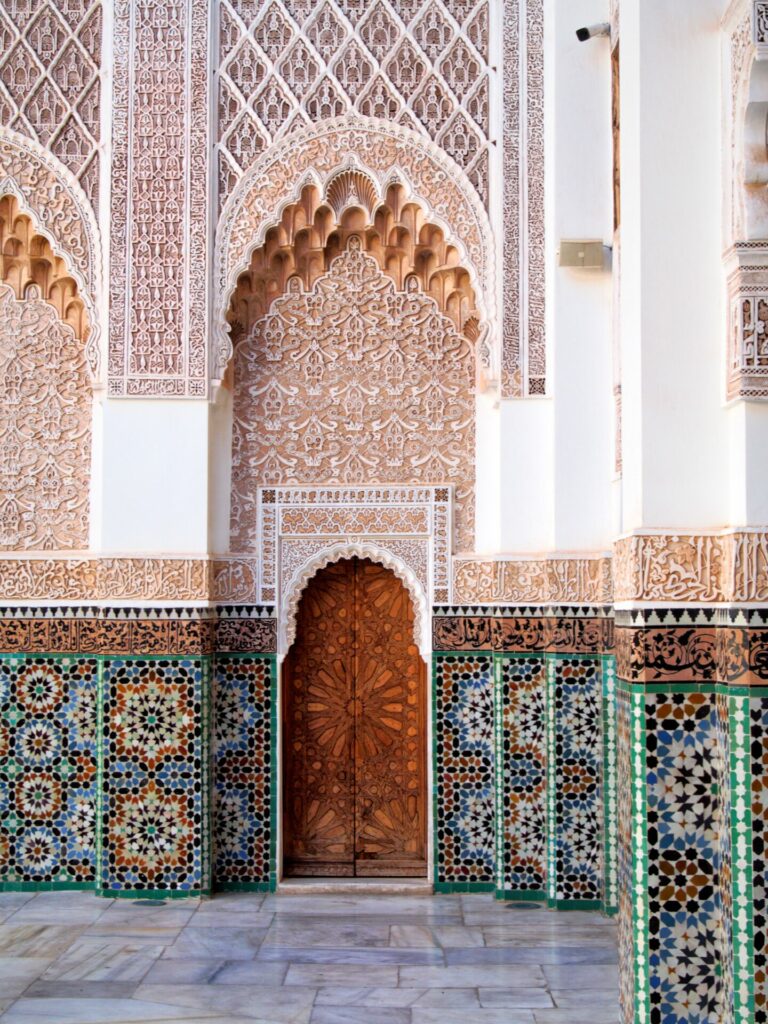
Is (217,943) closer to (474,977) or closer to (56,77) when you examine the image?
(474,977)

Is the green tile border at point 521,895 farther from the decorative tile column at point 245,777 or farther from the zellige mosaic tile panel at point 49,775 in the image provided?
the zellige mosaic tile panel at point 49,775

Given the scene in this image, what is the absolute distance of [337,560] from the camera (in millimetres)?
4477

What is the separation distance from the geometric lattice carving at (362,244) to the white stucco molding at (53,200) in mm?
567

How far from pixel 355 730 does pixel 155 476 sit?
47.8 inches

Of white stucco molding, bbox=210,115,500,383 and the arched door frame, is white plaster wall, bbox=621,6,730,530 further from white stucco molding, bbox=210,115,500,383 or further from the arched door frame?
the arched door frame

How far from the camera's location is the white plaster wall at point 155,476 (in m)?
4.23

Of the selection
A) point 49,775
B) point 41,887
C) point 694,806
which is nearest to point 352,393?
point 49,775

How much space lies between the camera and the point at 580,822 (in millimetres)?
4109

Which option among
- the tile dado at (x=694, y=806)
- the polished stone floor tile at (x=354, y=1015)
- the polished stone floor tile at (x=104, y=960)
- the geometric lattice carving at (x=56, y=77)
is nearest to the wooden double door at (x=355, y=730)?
the polished stone floor tile at (x=104, y=960)

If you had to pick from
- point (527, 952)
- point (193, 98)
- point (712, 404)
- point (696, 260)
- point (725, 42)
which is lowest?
point (527, 952)

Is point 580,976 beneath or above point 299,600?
beneath

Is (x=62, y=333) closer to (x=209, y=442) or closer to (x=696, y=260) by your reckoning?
(x=209, y=442)

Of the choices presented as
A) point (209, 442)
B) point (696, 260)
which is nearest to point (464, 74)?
point (209, 442)

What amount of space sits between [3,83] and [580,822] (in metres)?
3.38
